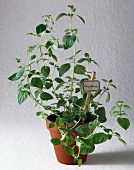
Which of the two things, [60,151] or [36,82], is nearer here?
[36,82]

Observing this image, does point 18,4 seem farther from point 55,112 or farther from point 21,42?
point 55,112

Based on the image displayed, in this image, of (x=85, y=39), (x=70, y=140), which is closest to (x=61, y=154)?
(x=70, y=140)

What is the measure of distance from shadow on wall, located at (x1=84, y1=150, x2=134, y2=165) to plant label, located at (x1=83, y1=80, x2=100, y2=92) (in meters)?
0.40

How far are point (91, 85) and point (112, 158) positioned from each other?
17.2 inches

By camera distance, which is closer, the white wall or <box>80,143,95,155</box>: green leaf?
<box>80,143,95,155</box>: green leaf

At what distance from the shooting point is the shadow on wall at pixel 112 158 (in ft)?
6.25

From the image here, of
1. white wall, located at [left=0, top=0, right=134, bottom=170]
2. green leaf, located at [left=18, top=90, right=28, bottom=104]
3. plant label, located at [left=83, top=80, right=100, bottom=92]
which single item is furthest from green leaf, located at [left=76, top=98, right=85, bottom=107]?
white wall, located at [left=0, top=0, right=134, bottom=170]

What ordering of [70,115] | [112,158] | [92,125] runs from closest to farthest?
[92,125] < [70,115] < [112,158]

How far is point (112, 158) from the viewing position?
195cm

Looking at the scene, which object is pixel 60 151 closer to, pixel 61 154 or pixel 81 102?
pixel 61 154

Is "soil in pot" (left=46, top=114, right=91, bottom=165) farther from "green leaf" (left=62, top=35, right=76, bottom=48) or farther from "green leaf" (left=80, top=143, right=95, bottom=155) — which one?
"green leaf" (left=62, top=35, right=76, bottom=48)

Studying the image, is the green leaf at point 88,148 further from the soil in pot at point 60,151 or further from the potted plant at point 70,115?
the soil in pot at point 60,151

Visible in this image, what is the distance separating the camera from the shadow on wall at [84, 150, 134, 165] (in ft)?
6.25

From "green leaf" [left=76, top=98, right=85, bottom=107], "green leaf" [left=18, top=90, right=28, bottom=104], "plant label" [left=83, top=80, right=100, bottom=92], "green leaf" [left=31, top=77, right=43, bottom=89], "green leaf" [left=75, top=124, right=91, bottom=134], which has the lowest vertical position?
"green leaf" [left=75, top=124, right=91, bottom=134]
